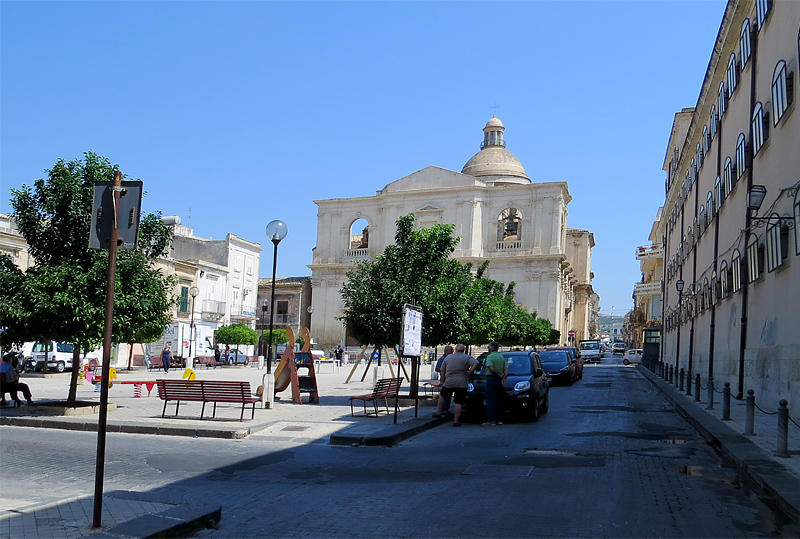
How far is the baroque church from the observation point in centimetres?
7419

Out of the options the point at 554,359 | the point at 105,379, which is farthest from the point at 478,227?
the point at 105,379

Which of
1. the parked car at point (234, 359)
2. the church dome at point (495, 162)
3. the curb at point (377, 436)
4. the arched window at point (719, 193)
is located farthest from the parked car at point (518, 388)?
the church dome at point (495, 162)

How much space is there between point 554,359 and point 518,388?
55.7ft

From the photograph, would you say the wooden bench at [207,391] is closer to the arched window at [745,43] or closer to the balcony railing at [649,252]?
the arched window at [745,43]

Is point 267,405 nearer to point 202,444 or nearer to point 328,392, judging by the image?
point 202,444

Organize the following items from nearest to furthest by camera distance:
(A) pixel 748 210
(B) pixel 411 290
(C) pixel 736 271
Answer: (A) pixel 748 210 < (B) pixel 411 290 < (C) pixel 736 271

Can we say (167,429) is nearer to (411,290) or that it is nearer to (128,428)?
(128,428)

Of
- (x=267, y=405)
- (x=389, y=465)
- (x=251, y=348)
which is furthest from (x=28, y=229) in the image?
(x=251, y=348)

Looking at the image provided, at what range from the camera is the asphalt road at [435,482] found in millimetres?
6500

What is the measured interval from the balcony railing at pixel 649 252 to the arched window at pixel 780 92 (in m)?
59.0

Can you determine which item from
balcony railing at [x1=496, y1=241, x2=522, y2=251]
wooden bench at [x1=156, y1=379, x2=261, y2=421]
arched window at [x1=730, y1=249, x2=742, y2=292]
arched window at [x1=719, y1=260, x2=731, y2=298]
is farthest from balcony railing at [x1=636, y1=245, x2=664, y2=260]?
wooden bench at [x1=156, y1=379, x2=261, y2=421]

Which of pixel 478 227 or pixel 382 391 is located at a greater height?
pixel 478 227

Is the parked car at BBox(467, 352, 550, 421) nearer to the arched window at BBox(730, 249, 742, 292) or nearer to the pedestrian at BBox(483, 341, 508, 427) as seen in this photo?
→ the pedestrian at BBox(483, 341, 508, 427)

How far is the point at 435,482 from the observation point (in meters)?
Result: 8.53
